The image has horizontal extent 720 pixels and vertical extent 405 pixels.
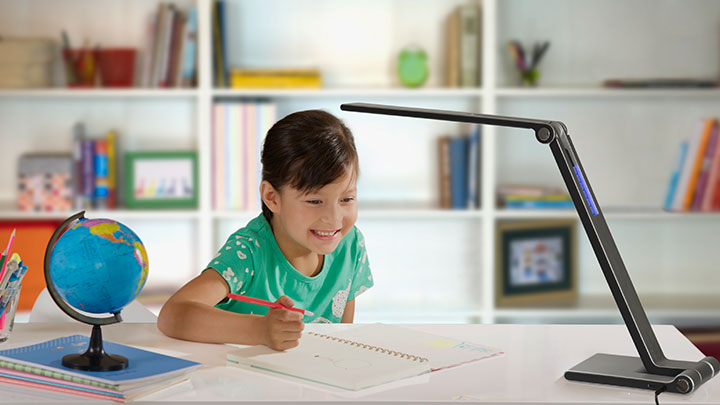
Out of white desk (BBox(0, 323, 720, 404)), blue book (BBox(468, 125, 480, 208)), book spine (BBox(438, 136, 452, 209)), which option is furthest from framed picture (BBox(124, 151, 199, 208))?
white desk (BBox(0, 323, 720, 404))

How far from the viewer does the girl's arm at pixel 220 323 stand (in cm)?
131

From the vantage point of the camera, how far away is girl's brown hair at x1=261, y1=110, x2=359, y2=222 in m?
1.68

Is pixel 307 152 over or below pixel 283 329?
over

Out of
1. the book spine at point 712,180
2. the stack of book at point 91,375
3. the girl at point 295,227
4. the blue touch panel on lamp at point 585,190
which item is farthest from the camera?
the book spine at point 712,180

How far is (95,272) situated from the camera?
3.80 feet

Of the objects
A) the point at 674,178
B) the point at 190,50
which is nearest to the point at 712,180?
the point at 674,178

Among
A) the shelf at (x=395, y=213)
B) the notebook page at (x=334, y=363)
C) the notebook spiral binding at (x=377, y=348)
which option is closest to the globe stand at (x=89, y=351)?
the notebook page at (x=334, y=363)

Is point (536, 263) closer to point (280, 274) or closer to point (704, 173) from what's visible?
point (704, 173)

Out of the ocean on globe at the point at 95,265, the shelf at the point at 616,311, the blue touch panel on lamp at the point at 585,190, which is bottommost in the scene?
the shelf at the point at 616,311

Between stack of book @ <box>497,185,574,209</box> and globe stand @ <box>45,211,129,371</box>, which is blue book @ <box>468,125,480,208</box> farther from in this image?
globe stand @ <box>45,211,129,371</box>

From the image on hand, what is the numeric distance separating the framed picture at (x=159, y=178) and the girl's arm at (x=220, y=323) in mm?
1818

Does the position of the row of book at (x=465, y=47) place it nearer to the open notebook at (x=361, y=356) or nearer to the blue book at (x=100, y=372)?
the open notebook at (x=361, y=356)

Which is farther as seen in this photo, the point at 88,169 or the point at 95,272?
the point at 88,169

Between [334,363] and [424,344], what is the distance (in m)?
0.21
